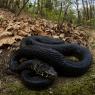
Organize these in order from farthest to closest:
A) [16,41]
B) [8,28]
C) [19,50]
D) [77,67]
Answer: [8,28] → [16,41] → [19,50] → [77,67]

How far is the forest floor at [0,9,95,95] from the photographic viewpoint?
15.4 feet

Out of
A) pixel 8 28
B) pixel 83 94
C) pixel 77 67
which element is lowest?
pixel 83 94

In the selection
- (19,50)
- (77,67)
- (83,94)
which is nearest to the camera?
(83,94)

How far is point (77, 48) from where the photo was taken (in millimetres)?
5590

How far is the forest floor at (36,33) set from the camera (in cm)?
469

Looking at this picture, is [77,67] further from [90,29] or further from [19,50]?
[90,29]

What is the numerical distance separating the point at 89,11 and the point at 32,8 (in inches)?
66.3

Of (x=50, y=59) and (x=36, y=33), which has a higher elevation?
(x=36, y=33)

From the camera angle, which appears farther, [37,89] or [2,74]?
[2,74]

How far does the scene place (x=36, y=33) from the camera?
21.4 feet

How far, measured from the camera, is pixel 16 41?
6086mm

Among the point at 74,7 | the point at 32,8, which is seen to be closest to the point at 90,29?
the point at 74,7

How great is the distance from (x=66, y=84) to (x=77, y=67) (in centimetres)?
32

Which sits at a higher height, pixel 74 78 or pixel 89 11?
pixel 89 11
